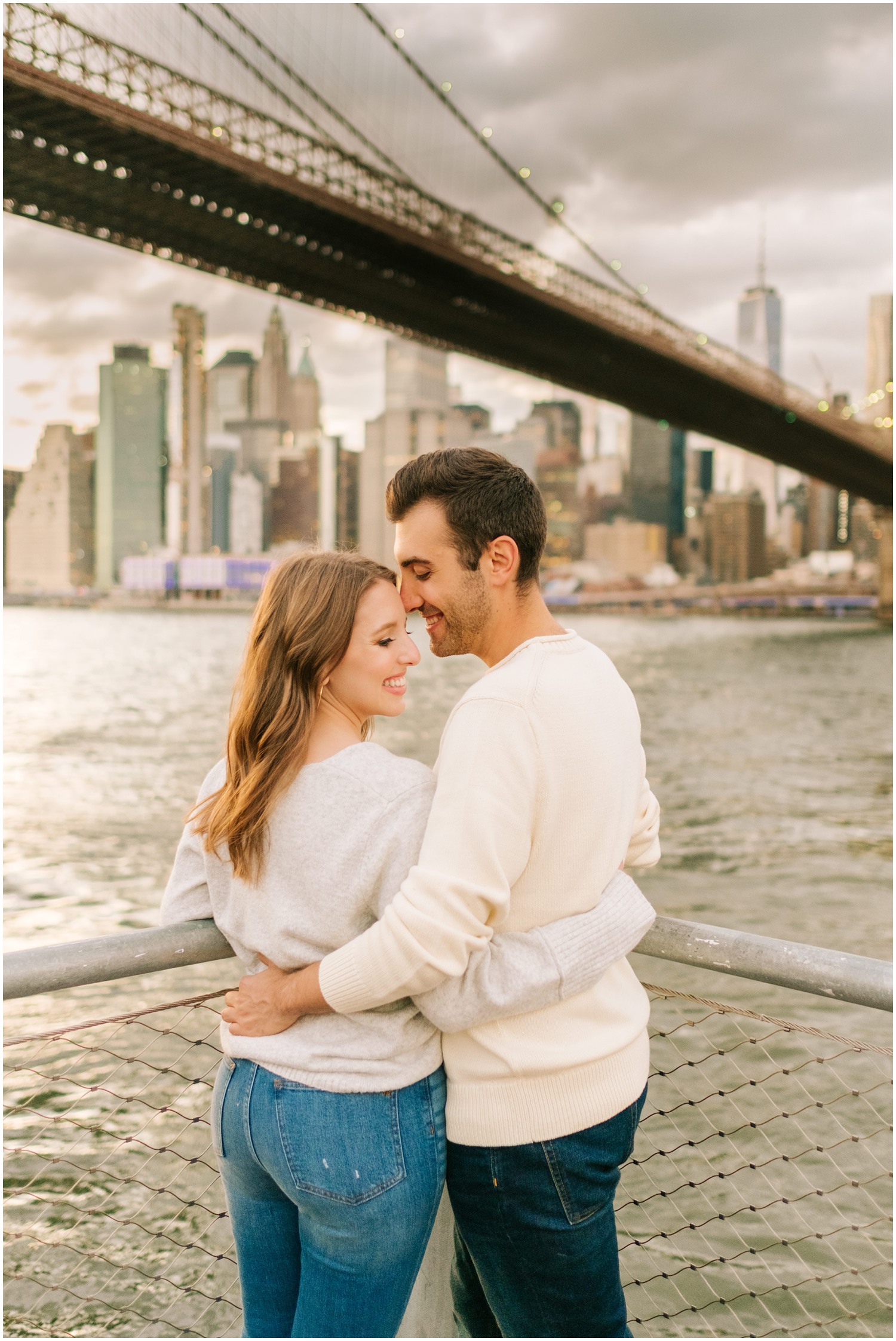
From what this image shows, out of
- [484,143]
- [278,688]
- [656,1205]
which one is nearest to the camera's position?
[278,688]

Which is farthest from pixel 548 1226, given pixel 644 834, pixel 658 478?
pixel 658 478

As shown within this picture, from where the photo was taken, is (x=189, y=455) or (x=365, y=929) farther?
(x=189, y=455)

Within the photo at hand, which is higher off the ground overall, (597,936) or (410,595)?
(410,595)

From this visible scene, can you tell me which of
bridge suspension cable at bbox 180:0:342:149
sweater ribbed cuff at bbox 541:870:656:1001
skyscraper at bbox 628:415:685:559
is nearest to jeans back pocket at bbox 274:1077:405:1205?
sweater ribbed cuff at bbox 541:870:656:1001

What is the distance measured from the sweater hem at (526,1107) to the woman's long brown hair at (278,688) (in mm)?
353

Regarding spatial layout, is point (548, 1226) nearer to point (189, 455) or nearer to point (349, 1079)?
point (349, 1079)

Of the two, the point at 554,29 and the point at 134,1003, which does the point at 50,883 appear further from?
the point at 554,29

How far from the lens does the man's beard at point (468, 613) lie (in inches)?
52.1

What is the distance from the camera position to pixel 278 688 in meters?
1.19

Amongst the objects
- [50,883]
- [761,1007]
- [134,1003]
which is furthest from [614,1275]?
[50,883]

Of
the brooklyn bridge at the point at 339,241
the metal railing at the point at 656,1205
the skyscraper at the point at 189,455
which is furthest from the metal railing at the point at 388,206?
the skyscraper at the point at 189,455

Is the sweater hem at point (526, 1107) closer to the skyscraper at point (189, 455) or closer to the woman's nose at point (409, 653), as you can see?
the woman's nose at point (409, 653)

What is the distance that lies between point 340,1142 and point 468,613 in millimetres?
633

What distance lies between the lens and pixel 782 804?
39.1 feet
